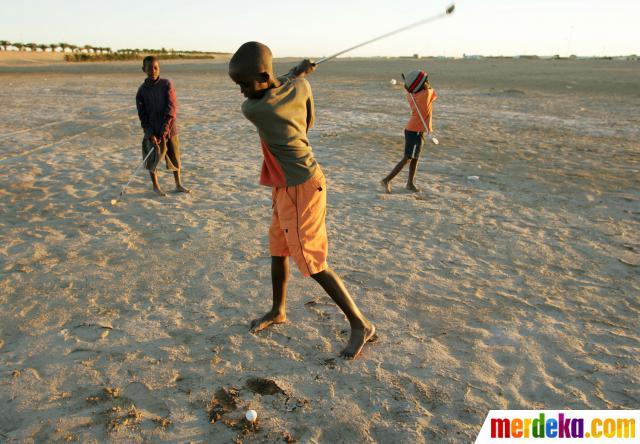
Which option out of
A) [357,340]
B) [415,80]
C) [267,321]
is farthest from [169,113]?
[357,340]

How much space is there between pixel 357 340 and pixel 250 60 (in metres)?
1.84

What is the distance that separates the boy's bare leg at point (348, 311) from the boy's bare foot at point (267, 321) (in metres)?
0.56

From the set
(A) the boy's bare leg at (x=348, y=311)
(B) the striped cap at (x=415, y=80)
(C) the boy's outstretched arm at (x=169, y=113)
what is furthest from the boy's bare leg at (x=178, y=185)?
(A) the boy's bare leg at (x=348, y=311)

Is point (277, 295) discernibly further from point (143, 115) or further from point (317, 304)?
point (143, 115)

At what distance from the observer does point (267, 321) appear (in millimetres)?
3438

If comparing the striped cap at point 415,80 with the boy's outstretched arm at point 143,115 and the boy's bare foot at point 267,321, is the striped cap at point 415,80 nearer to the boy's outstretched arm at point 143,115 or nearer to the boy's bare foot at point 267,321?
the boy's outstretched arm at point 143,115

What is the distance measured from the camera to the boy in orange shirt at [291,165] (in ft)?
8.80

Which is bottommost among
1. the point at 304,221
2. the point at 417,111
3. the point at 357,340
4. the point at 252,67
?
the point at 357,340

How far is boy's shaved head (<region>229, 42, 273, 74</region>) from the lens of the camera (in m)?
2.63

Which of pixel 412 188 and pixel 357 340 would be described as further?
pixel 412 188

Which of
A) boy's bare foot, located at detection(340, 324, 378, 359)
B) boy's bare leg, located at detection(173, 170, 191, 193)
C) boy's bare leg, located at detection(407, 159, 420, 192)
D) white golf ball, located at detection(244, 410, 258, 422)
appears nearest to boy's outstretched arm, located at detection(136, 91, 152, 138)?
boy's bare leg, located at detection(173, 170, 191, 193)

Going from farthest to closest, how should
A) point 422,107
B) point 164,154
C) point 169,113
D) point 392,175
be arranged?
point 392,175, point 422,107, point 164,154, point 169,113

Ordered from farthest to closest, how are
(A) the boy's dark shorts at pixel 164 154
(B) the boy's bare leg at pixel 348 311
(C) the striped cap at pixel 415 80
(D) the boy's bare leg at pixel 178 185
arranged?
(D) the boy's bare leg at pixel 178 185 → (C) the striped cap at pixel 415 80 → (A) the boy's dark shorts at pixel 164 154 → (B) the boy's bare leg at pixel 348 311

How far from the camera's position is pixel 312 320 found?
3.57 m
